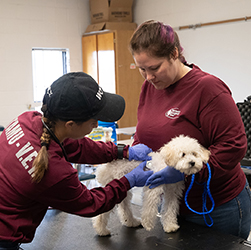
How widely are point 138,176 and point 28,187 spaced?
1.51 feet

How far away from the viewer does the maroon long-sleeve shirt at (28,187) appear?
1.05m

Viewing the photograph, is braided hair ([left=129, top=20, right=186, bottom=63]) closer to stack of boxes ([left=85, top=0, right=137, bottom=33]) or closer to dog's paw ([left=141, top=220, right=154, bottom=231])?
dog's paw ([left=141, top=220, right=154, bottom=231])

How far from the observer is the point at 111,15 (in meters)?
5.68

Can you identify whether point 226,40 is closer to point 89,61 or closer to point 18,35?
point 89,61

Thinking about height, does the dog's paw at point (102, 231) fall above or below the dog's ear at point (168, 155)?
below

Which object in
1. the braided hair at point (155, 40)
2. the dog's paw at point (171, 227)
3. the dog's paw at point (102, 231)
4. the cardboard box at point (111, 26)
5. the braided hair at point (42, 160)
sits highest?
the cardboard box at point (111, 26)

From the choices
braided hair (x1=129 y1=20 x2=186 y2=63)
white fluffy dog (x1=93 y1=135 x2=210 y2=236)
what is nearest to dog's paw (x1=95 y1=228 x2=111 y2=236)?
white fluffy dog (x1=93 y1=135 x2=210 y2=236)

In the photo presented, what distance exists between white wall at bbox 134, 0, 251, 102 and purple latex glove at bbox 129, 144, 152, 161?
3.33m

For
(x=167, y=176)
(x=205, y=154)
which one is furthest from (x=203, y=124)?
(x=167, y=176)

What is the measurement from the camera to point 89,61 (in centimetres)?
594

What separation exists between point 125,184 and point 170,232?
305 millimetres

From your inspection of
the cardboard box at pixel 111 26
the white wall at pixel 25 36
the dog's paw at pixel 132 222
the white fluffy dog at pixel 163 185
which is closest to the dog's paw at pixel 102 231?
the white fluffy dog at pixel 163 185

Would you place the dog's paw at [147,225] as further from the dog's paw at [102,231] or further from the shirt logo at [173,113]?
the shirt logo at [173,113]

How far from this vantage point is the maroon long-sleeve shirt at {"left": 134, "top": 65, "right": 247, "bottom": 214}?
124 centimetres
